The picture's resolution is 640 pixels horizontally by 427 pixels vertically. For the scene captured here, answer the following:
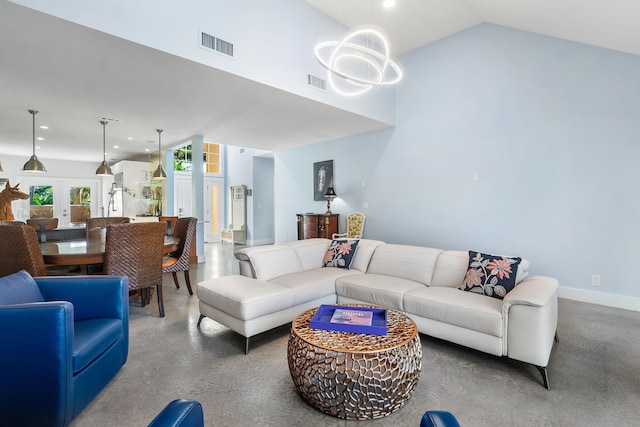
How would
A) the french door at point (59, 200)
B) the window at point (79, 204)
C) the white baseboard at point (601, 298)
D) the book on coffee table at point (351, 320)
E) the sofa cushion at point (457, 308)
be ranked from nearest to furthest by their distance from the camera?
1. the book on coffee table at point (351, 320)
2. the sofa cushion at point (457, 308)
3. the white baseboard at point (601, 298)
4. the french door at point (59, 200)
5. the window at point (79, 204)

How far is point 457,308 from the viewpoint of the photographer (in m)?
2.42

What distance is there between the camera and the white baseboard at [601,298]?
356 centimetres

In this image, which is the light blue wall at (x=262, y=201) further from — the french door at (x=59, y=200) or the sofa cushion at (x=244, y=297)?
the sofa cushion at (x=244, y=297)

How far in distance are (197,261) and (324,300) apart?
4.08 metres

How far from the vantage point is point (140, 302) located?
3.84m

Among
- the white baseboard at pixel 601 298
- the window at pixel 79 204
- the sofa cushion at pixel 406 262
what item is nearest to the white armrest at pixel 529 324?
the sofa cushion at pixel 406 262

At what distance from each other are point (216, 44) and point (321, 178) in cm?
401

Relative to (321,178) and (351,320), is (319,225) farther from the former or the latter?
(351,320)

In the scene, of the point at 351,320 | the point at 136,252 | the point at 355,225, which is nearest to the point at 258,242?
the point at 355,225

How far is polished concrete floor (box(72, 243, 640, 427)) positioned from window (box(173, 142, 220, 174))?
7.85 meters

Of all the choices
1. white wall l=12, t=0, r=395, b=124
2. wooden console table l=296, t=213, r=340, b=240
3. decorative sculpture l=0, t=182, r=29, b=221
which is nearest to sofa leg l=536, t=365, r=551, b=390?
white wall l=12, t=0, r=395, b=124

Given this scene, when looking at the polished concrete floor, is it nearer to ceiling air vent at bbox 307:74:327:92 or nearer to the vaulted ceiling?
the vaulted ceiling

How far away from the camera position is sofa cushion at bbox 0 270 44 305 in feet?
5.74

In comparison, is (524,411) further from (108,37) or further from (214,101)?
(214,101)
